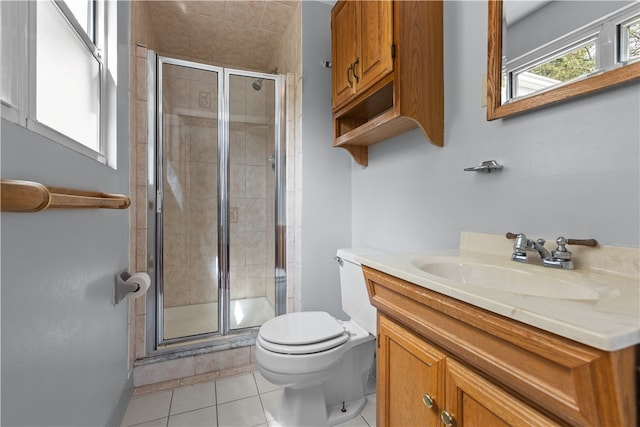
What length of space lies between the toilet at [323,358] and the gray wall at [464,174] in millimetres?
355

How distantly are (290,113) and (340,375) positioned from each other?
5.37ft

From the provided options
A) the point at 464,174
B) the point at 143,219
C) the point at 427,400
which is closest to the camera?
the point at 427,400

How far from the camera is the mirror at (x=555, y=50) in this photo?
0.70 m

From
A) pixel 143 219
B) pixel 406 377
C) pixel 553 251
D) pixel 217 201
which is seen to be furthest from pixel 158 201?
pixel 553 251

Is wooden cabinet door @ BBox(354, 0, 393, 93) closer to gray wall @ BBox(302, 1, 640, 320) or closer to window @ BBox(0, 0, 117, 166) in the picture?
gray wall @ BBox(302, 1, 640, 320)

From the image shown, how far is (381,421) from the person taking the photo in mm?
869

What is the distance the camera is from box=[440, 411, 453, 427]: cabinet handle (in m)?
0.60

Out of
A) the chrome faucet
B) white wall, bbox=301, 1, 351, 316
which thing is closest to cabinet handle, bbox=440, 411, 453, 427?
the chrome faucet

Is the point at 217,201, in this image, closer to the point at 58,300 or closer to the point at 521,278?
the point at 58,300

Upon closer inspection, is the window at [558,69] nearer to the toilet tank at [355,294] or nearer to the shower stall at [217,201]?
the toilet tank at [355,294]

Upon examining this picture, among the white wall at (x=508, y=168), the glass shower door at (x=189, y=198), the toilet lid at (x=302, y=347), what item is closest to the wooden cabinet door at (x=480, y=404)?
the white wall at (x=508, y=168)

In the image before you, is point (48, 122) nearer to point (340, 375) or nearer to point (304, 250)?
point (304, 250)

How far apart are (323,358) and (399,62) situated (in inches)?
49.2

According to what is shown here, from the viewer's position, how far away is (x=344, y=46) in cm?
148
